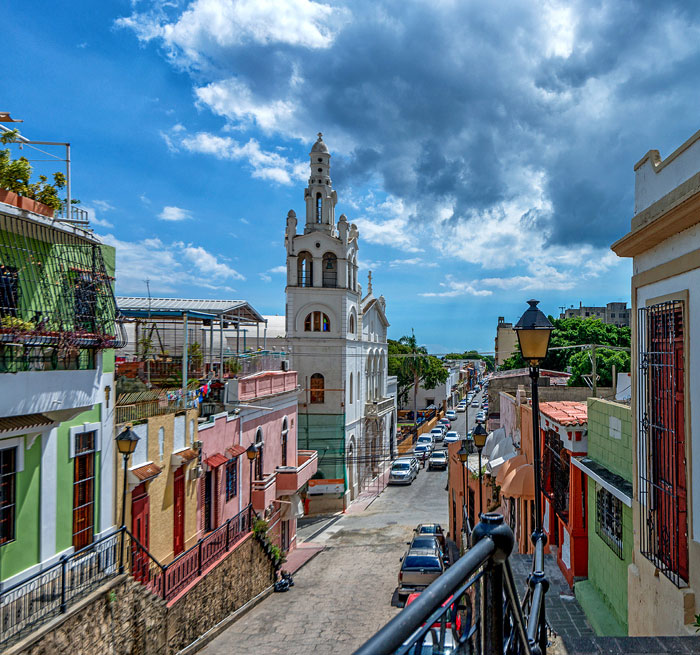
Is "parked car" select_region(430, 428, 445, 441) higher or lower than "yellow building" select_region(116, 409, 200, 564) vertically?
lower

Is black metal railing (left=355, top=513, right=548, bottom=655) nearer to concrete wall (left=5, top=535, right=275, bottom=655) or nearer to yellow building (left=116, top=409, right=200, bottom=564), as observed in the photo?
concrete wall (left=5, top=535, right=275, bottom=655)

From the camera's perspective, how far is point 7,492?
864 cm

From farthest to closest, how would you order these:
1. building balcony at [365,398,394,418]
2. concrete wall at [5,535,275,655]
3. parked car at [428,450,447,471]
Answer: parked car at [428,450,447,471] < building balcony at [365,398,394,418] < concrete wall at [5,535,275,655]

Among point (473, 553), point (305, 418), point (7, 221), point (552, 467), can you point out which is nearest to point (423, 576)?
point (552, 467)

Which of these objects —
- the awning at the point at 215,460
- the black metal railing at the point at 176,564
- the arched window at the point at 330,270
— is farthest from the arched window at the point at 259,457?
the arched window at the point at 330,270

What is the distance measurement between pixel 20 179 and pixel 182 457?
23.2 ft

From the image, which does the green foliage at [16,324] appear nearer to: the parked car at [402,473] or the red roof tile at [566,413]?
the red roof tile at [566,413]

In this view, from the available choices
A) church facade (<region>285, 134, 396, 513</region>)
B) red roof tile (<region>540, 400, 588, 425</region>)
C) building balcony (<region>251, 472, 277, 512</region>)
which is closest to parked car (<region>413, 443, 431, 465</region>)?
church facade (<region>285, 134, 396, 513</region>)

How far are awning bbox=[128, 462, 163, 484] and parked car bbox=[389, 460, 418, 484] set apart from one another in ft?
93.4

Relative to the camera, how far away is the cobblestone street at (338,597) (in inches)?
512

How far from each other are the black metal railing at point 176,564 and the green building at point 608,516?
307 inches

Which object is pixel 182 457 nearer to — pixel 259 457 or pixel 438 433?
pixel 259 457

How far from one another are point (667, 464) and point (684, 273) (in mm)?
2251

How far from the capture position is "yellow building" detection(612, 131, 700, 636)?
229 inches
